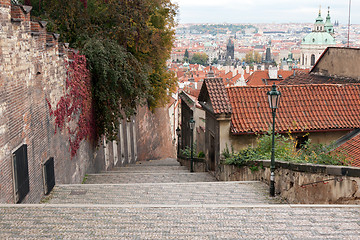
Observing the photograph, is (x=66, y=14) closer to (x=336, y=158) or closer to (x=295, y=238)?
(x=336, y=158)

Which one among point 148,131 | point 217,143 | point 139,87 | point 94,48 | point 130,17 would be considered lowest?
point 148,131

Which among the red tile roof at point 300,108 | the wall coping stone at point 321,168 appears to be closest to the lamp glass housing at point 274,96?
the wall coping stone at point 321,168

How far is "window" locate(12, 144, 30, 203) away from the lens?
27.9 feet

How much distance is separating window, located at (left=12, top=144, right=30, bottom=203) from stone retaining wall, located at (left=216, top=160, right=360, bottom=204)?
5.45 m

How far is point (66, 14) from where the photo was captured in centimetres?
1762

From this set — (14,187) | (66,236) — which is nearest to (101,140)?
(14,187)

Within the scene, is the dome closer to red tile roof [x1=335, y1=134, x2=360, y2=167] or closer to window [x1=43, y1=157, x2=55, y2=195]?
red tile roof [x1=335, y1=134, x2=360, y2=167]

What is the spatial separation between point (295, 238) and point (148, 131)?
74.5 ft

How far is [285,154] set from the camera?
11367 millimetres

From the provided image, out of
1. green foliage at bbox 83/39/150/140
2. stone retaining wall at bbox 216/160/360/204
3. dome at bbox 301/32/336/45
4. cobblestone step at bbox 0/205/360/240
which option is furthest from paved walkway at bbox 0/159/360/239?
dome at bbox 301/32/336/45

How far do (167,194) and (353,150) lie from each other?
16.6 feet

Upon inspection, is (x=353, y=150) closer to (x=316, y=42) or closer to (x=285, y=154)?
(x=285, y=154)

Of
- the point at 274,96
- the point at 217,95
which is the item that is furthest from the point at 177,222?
the point at 217,95

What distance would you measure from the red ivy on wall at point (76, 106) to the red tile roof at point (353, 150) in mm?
7243
